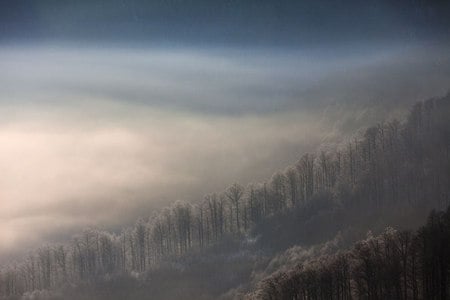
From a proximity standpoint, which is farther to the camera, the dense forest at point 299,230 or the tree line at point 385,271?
the dense forest at point 299,230

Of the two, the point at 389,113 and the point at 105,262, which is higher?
the point at 389,113

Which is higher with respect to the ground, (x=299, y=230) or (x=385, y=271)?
(x=299, y=230)

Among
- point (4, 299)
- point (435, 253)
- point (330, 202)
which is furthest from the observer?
point (4, 299)

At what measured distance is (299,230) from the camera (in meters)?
51.0

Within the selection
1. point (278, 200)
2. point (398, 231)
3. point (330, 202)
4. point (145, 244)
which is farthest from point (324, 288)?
point (145, 244)

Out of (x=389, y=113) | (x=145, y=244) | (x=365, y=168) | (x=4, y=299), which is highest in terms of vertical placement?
(x=389, y=113)

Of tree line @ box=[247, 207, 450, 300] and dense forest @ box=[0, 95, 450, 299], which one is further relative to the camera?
dense forest @ box=[0, 95, 450, 299]

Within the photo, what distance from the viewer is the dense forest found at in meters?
38.9

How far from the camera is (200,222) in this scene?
58.0m

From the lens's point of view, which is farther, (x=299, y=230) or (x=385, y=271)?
(x=299, y=230)

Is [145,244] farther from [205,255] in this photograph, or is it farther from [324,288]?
[324,288]

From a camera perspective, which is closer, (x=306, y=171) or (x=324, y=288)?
(x=324, y=288)

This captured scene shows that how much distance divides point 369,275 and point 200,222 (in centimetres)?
2360

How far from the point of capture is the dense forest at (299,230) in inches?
1533
